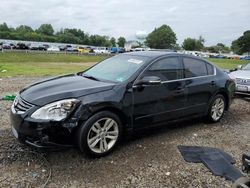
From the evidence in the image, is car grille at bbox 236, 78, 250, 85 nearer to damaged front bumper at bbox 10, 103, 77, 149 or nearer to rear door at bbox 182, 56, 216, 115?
rear door at bbox 182, 56, 216, 115

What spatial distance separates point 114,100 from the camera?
187 inches

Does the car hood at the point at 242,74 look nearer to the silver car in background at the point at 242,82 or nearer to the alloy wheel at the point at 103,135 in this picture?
the silver car in background at the point at 242,82

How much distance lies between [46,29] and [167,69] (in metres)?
135

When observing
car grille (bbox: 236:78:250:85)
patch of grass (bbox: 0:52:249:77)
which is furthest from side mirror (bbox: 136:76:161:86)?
patch of grass (bbox: 0:52:249:77)

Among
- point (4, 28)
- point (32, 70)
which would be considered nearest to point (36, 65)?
point (32, 70)

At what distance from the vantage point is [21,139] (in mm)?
4348

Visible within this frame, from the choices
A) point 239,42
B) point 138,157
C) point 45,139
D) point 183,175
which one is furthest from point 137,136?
point 239,42

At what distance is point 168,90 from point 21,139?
2.63 m

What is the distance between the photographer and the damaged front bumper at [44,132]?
4188 mm

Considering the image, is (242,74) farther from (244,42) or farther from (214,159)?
(244,42)

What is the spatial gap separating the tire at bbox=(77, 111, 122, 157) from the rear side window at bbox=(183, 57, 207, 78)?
2.05 metres

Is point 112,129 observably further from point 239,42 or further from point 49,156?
point 239,42

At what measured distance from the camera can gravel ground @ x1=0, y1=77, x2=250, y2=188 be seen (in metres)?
4.04

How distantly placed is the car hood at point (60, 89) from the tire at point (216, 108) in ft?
8.87
